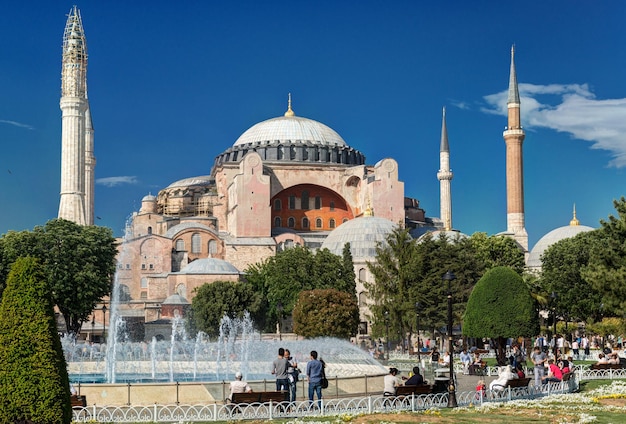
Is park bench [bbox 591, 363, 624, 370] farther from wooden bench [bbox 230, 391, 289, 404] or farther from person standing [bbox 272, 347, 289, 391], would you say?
wooden bench [bbox 230, 391, 289, 404]

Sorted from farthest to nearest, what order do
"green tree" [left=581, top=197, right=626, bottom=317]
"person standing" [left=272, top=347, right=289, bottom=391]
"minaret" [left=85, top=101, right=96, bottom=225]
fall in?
"minaret" [left=85, top=101, right=96, bottom=225] < "green tree" [left=581, top=197, right=626, bottom=317] < "person standing" [left=272, top=347, right=289, bottom=391]

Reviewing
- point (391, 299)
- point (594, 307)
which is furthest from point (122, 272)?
point (594, 307)

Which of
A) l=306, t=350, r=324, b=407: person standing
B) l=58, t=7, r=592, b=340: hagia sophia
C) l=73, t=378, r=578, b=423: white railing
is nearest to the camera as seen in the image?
l=73, t=378, r=578, b=423: white railing

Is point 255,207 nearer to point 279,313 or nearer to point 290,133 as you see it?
point 290,133

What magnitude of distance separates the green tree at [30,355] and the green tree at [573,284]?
98.6 feet

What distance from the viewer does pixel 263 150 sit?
6028cm

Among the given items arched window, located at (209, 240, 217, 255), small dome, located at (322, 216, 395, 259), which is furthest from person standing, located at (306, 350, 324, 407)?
arched window, located at (209, 240, 217, 255)

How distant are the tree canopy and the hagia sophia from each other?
6184mm

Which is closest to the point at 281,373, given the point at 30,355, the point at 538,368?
the point at 30,355

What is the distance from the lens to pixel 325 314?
37312 mm

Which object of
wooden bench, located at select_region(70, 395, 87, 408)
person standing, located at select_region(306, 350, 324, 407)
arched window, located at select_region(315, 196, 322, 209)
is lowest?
wooden bench, located at select_region(70, 395, 87, 408)

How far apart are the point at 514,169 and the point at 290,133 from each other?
46.8 feet

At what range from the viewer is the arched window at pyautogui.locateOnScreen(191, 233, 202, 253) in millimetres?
53625

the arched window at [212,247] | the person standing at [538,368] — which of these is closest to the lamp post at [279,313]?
the arched window at [212,247]
